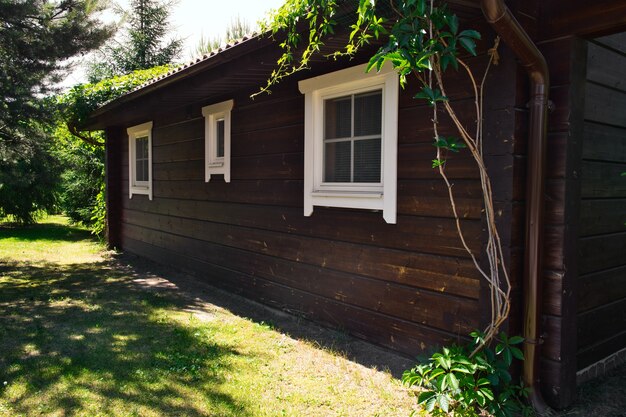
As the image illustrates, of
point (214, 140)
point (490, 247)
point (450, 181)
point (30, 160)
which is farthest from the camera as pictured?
point (30, 160)

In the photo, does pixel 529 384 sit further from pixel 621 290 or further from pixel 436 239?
pixel 621 290

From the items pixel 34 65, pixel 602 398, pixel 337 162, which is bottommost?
pixel 602 398

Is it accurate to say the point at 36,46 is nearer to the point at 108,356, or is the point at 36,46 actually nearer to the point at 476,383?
the point at 108,356

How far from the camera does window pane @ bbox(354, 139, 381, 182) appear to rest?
3.96 m

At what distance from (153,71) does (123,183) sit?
308cm

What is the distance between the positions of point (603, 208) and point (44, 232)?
14.1m

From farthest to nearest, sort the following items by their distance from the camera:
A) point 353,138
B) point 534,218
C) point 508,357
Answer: point 353,138 → point 534,218 → point 508,357

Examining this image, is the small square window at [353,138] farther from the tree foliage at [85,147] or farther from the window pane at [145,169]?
the tree foliage at [85,147]

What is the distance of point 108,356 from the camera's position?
12.5 ft

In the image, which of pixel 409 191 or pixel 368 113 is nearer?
pixel 409 191

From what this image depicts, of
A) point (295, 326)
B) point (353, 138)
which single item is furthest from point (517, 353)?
point (295, 326)

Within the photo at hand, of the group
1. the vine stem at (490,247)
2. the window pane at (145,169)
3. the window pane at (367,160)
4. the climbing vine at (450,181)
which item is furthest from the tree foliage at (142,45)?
the vine stem at (490,247)

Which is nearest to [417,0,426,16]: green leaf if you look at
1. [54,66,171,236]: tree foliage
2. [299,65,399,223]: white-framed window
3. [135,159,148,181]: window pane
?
[299,65,399,223]: white-framed window

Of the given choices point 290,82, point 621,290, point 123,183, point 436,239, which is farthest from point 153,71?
point 621,290
